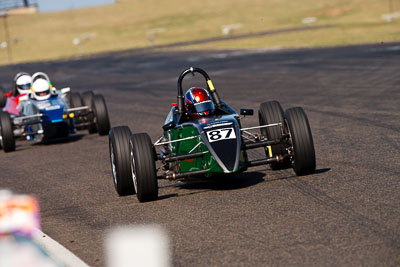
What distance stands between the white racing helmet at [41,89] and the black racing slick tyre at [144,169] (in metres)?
8.70

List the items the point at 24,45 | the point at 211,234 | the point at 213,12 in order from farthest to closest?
1. the point at 213,12
2. the point at 24,45
3. the point at 211,234

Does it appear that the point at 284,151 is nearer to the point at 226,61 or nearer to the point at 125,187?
the point at 125,187

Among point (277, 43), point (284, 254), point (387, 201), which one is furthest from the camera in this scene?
point (277, 43)

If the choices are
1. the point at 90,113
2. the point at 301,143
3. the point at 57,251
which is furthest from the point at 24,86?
the point at 57,251

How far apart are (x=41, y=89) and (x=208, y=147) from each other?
925cm

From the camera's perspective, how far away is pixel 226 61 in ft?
128

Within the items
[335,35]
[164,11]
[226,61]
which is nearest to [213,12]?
[164,11]

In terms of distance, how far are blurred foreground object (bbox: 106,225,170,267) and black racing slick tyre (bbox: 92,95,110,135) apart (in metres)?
9.18

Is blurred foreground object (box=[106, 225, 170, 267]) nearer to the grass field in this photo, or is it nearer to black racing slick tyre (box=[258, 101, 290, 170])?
black racing slick tyre (box=[258, 101, 290, 170])

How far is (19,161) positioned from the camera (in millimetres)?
14992

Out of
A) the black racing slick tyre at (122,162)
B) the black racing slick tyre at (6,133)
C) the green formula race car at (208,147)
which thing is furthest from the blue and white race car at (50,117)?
the black racing slick tyre at (122,162)

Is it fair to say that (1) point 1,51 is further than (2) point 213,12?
No

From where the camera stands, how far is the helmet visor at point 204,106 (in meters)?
10.5

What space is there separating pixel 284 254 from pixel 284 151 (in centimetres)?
406
